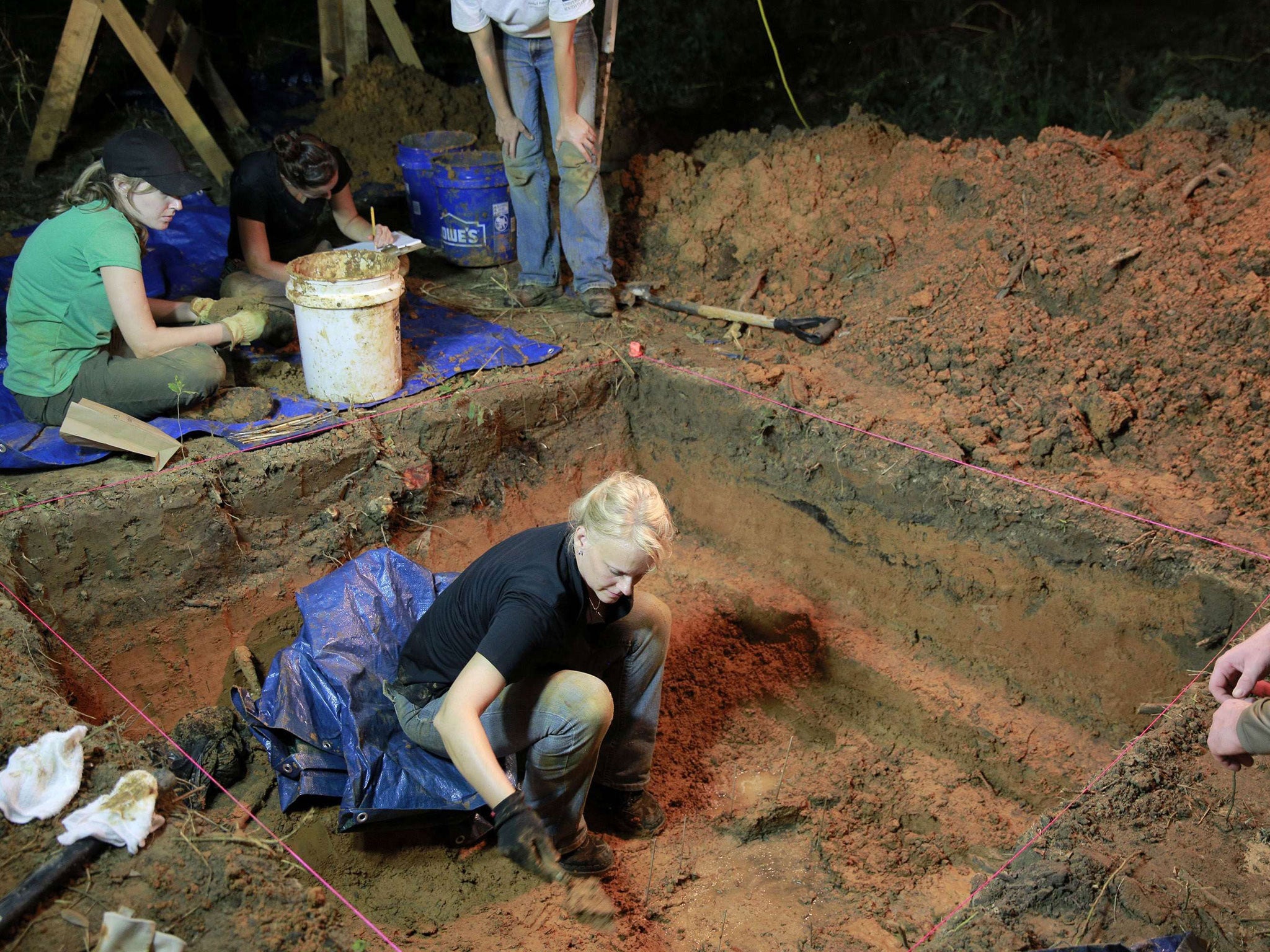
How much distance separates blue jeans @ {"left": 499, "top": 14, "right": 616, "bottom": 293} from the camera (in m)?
4.34

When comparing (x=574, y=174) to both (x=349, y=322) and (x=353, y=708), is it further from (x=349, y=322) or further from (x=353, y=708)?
(x=353, y=708)

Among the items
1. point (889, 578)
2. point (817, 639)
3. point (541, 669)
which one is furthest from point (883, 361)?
point (541, 669)

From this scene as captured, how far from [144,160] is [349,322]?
2.83 feet

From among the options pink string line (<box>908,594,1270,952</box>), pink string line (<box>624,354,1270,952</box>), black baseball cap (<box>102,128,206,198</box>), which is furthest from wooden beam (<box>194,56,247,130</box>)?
pink string line (<box>908,594,1270,952</box>)

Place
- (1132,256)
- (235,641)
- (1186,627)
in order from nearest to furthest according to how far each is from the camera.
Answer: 1. (1186,627)
2. (235,641)
3. (1132,256)

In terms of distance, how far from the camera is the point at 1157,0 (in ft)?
25.5

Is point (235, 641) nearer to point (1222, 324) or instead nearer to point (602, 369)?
point (602, 369)

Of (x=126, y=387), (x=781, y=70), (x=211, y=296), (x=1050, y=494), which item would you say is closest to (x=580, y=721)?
(x=1050, y=494)

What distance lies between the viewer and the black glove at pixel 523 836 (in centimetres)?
213

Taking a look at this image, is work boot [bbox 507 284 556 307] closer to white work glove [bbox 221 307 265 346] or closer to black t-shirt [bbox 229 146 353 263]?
black t-shirt [bbox 229 146 353 263]

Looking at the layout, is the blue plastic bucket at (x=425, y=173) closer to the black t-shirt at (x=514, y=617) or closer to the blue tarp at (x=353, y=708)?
the blue tarp at (x=353, y=708)

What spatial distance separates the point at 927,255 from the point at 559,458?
1981 mm

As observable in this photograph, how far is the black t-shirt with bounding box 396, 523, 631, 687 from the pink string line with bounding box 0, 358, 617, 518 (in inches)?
47.6

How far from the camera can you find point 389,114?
20.7ft
